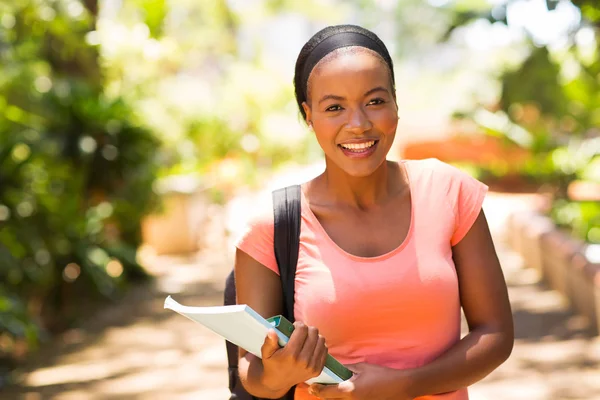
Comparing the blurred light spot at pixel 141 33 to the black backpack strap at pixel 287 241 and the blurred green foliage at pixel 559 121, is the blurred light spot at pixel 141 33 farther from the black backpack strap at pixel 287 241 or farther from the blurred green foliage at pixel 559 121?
the black backpack strap at pixel 287 241

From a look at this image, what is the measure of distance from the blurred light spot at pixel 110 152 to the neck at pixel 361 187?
8.18 meters

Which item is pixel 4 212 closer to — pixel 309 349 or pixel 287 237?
pixel 287 237

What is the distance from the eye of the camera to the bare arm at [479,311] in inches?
79.5

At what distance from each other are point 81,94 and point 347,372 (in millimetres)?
8423

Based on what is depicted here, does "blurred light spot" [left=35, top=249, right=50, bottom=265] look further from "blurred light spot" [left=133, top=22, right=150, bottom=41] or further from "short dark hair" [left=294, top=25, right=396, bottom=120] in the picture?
"short dark hair" [left=294, top=25, right=396, bottom=120]

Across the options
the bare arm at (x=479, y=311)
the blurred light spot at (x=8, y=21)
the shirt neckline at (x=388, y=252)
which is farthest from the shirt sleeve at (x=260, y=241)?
the blurred light spot at (x=8, y=21)

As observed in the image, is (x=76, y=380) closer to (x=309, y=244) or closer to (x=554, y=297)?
(x=554, y=297)

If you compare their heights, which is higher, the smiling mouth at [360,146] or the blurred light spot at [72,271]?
the blurred light spot at [72,271]

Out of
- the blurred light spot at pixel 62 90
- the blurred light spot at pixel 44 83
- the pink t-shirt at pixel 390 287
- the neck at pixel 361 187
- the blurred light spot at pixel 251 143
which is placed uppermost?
the blurred light spot at pixel 251 143

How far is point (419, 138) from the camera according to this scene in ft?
71.5

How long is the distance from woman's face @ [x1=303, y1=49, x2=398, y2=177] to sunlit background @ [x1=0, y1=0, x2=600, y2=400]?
0.92 ft

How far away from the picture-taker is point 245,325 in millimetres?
1730

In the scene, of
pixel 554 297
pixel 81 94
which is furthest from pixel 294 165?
pixel 554 297

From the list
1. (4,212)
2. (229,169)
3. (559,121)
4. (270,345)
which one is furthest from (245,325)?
(229,169)
